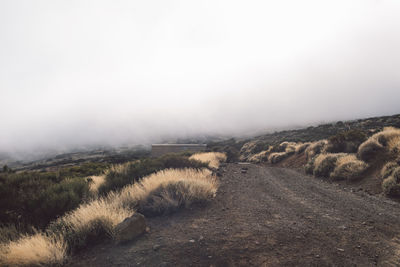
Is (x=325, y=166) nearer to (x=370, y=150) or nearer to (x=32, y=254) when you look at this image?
(x=370, y=150)

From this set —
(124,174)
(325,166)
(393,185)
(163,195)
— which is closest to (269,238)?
(163,195)

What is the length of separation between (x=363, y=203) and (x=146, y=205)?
678 cm

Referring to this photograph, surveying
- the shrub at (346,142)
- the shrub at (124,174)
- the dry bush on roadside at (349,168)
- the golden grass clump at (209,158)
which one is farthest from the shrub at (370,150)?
the shrub at (124,174)

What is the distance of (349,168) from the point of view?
9648 millimetres

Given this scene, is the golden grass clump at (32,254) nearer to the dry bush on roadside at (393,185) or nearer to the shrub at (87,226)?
the shrub at (87,226)

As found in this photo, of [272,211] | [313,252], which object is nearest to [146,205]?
[272,211]

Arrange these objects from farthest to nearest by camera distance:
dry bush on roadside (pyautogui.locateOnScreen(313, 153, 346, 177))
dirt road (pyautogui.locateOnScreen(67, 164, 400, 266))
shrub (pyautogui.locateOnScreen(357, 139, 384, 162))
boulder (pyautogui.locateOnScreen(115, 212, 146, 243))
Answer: dry bush on roadside (pyautogui.locateOnScreen(313, 153, 346, 177)) < shrub (pyautogui.locateOnScreen(357, 139, 384, 162)) < boulder (pyautogui.locateOnScreen(115, 212, 146, 243)) < dirt road (pyautogui.locateOnScreen(67, 164, 400, 266))

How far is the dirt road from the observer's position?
125 inches

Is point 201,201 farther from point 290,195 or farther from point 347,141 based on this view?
point 347,141

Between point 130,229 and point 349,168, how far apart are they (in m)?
10.5

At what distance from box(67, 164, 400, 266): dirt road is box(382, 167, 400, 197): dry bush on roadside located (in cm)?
55

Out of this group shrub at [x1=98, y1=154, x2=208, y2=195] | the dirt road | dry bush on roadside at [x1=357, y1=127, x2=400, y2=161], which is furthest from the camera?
dry bush on roadside at [x1=357, y1=127, x2=400, y2=161]

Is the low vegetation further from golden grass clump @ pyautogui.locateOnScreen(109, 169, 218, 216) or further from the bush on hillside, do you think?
the bush on hillside

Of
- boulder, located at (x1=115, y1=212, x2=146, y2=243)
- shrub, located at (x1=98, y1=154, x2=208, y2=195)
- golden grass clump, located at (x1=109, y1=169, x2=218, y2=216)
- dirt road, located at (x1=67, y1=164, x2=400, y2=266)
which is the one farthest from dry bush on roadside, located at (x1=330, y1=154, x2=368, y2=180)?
boulder, located at (x1=115, y1=212, x2=146, y2=243)
